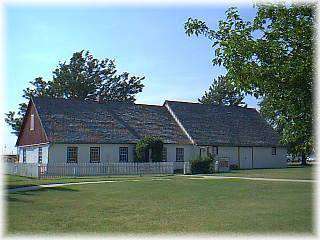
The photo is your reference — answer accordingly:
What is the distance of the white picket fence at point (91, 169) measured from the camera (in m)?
32.3

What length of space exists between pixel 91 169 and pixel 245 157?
18.5 meters

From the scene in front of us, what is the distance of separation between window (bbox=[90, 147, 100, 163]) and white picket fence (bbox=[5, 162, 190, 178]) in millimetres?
4016

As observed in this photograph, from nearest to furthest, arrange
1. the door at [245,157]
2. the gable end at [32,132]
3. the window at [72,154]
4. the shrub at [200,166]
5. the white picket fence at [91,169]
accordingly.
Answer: the white picket fence at [91,169] < the shrub at [200,166] < the window at [72,154] < the gable end at [32,132] < the door at [245,157]

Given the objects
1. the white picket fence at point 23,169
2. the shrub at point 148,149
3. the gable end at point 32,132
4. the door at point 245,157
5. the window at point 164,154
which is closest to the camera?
the white picket fence at point 23,169

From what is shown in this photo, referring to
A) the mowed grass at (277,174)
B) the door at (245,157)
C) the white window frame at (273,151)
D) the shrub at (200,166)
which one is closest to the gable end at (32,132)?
the shrub at (200,166)

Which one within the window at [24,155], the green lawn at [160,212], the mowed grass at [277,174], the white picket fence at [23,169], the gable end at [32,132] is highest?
the gable end at [32,132]

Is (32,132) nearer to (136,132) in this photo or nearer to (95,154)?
(95,154)

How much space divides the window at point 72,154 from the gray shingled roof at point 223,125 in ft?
37.4

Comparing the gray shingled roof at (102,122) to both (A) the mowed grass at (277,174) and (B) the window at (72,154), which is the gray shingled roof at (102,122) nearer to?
(B) the window at (72,154)

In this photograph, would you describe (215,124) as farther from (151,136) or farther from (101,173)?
(101,173)

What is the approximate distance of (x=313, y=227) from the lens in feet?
34.5

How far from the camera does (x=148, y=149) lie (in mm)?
38438

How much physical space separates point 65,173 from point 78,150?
15.7ft

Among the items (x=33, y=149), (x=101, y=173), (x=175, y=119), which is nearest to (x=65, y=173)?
(x=101, y=173)
